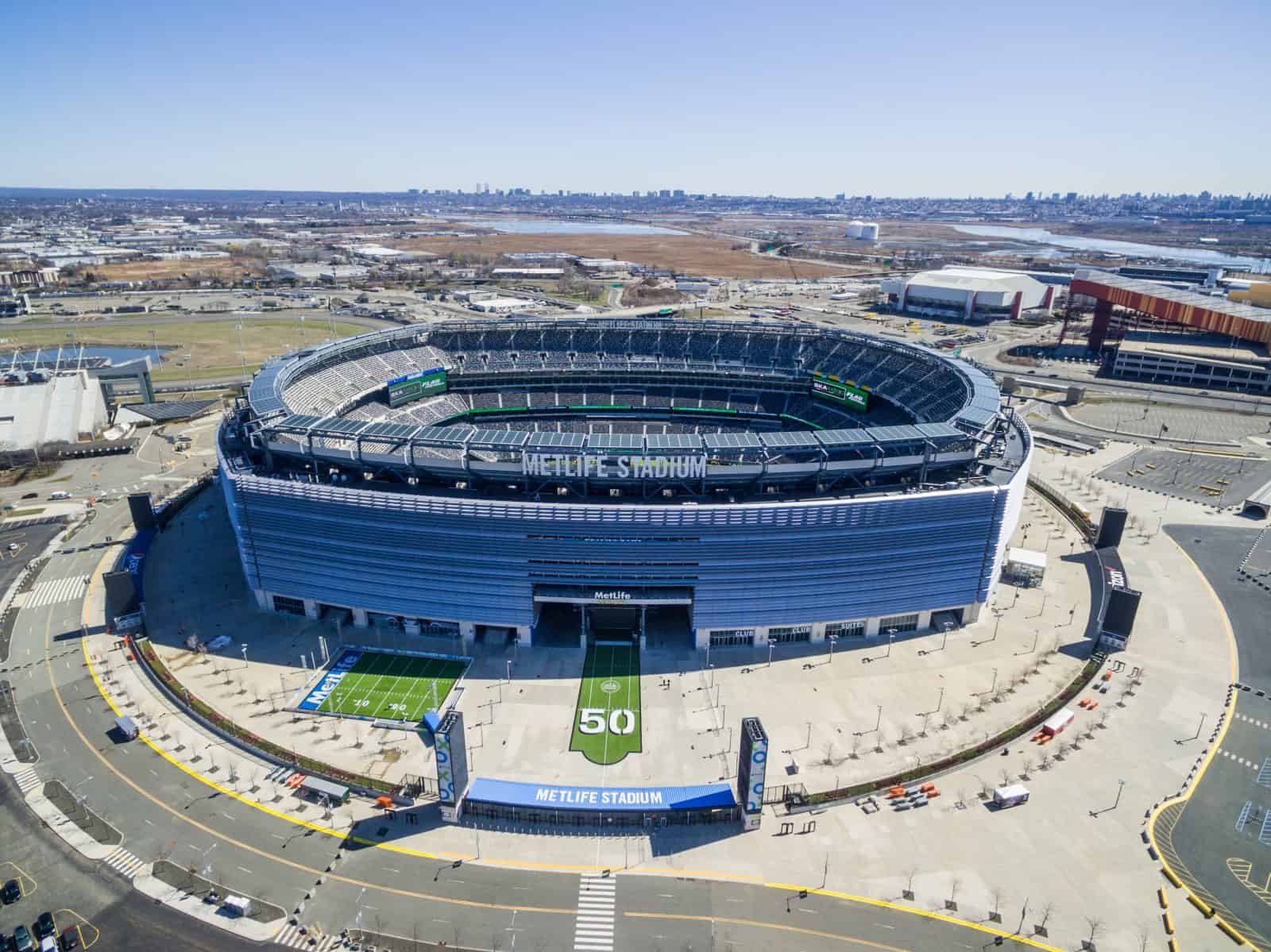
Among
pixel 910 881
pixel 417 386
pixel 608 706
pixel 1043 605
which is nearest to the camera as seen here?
pixel 910 881

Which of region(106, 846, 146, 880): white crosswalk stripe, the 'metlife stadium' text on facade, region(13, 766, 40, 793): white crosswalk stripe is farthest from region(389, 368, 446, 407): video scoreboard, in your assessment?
region(106, 846, 146, 880): white crosswalk stripe

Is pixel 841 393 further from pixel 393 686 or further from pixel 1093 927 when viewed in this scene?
pixel 1093 927

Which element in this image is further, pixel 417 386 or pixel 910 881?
pixel 417 386

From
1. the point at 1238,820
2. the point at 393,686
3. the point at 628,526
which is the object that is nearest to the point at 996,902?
the point at 1238,820

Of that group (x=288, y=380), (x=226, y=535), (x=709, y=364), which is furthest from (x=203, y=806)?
(x=709, y=364)

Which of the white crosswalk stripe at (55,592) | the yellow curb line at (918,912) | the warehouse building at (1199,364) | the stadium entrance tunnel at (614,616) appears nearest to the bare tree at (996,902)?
the yellow curb line at (918,912)
